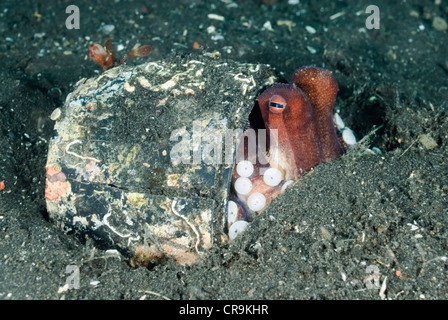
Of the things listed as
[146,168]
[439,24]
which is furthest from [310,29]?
[146,168]

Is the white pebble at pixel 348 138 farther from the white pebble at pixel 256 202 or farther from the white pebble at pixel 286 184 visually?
the white pebble at pixel 256 202

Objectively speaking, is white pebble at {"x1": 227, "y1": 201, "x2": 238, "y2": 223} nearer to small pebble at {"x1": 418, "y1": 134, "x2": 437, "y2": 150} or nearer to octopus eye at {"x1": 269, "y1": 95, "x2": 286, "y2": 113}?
octopus eye at {"x1": 269, "y1": 95, "x2": 286, "y2": 113}

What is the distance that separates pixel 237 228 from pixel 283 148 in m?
0.81

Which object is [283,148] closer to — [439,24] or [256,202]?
[256,202]

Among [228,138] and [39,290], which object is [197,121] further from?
[39,290]

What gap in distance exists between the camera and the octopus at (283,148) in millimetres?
3504

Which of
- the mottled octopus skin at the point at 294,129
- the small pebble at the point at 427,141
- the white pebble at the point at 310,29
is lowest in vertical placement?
the white pebble at the point at 310,29

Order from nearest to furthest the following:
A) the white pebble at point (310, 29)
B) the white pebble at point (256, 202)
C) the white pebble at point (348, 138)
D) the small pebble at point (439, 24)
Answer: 1. the white pebble at point (256, 202)
2. the white pebble at point (348, 138)
3. the white pebble at point (310, 29)
4. the small pebble at point (439, 24)

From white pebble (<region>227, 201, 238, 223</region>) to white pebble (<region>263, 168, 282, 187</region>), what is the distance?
0.37m

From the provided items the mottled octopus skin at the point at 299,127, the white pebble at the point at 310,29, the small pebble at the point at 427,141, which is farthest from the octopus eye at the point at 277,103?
the white pebble at the point at 310,29

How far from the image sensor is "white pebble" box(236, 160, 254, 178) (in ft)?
12.0

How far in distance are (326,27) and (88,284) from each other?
5179mm

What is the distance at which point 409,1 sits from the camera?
7.00 meters

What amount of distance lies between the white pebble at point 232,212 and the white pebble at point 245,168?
0.93 ft
